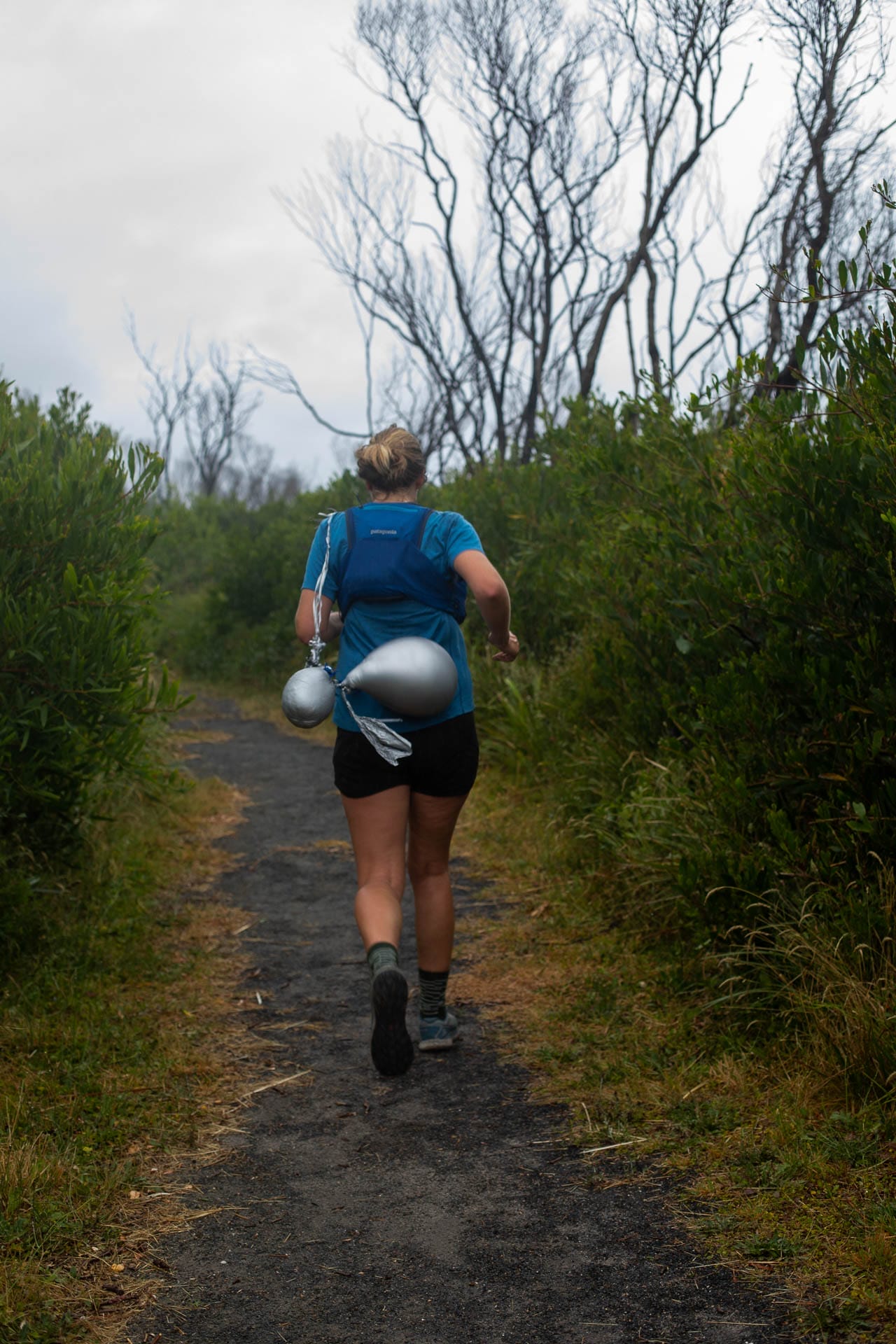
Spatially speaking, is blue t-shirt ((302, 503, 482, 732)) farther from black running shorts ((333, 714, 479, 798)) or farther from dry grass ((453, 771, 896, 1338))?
dry grass ((453, 771, 896, 1338))

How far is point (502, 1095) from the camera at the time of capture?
12.7 ft

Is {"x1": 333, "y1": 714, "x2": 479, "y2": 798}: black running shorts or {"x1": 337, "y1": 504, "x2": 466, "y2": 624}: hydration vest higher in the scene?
{"x1": 337, "y1": 504, "x2": 466, "y2": 624}: hydration vest

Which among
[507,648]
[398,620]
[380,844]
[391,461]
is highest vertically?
[391,461]

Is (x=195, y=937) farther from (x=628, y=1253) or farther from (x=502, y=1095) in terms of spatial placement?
(x=628, y=1253)

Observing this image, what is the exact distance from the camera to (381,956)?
139 inches

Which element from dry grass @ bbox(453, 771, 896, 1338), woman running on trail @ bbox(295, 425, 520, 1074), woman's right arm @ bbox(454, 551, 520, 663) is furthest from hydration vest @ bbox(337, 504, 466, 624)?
dry grass @ bbox(453, 771, 896, 1338)

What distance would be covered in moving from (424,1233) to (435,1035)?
48.4 inches

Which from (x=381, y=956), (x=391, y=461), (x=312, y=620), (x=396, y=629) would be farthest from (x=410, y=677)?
(x=381, y=956)

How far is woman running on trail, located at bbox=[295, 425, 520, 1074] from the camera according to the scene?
373 cm

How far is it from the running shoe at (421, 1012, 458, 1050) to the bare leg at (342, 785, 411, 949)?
61 cm

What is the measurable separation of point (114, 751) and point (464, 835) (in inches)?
128

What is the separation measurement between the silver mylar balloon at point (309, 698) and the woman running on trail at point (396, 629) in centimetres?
11

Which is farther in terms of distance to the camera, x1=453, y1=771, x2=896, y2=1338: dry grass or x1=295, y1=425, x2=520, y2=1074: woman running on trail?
x1=295, y1=425, x2=520, y2=1074: woman running on trail

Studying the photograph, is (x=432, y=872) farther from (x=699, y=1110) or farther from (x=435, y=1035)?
(x=699, y=1110)
